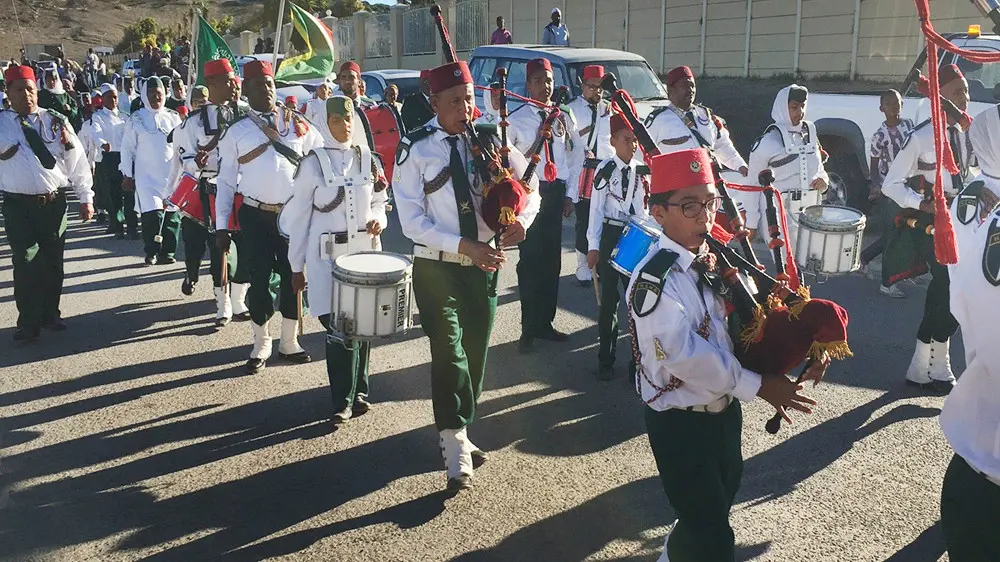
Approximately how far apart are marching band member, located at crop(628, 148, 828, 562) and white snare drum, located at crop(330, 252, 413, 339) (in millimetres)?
2152

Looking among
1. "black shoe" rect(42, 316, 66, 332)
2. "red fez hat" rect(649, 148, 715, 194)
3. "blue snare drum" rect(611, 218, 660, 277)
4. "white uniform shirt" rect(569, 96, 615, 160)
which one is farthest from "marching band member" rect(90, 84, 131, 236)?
"red fez hat" rect(649, 148, 715, 194)

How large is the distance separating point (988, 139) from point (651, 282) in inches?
46.4

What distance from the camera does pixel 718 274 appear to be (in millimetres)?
3098

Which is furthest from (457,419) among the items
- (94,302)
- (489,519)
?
(94,302)

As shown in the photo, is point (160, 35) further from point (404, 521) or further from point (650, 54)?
point (404, 521)

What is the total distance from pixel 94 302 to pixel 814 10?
52.0ft

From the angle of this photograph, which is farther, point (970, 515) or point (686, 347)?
point (686, 347)

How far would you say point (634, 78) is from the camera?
12.8 meters

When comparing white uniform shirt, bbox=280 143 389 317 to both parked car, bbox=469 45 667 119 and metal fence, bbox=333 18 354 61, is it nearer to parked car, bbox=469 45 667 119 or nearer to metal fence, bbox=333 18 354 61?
parked car, bbox=469 45 667 119

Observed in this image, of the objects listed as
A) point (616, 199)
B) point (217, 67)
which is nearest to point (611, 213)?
point (616, 199)

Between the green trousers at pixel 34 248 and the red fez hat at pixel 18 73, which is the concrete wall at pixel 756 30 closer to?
the red fez hat at pixel 18 73

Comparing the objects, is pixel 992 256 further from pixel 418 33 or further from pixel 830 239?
pixel 418 33

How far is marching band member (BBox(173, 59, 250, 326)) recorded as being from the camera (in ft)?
23.7

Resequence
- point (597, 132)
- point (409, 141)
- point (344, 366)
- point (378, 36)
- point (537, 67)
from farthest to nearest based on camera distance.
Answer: point (378, 36), point (597, 132), point (537, 67), point (344, 366), point (409, 141)
